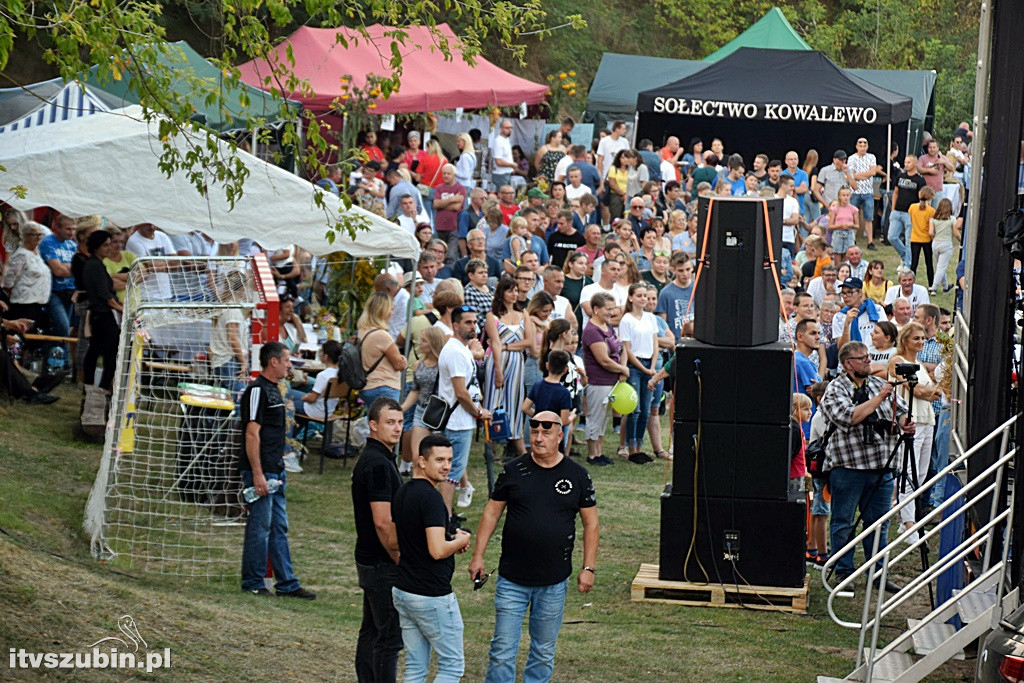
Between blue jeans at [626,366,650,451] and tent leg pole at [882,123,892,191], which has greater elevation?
tent leg pole at [882,123,892,191]

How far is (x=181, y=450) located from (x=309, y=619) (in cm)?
304

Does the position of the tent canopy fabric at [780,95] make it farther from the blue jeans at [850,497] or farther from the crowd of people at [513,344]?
the blue jeans at [850,497]

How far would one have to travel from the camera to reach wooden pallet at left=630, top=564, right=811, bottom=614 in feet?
31.8

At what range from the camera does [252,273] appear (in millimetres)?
11992

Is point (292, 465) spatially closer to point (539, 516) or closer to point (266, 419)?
point (266, 419)

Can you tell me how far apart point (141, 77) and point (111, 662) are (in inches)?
131

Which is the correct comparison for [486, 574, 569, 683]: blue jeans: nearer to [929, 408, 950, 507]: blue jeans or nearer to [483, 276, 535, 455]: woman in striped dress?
[929, 408, 950, 507]: blue jeans

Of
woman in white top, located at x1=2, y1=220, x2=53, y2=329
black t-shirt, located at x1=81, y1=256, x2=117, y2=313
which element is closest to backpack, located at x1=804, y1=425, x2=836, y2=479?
black t-shirt, located at x1=81, y1=256, x2=117, y2=313

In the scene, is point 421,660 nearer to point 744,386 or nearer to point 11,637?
point 11,637

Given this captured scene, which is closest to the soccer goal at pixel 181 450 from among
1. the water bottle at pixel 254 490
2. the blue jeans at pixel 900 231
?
the water bottle at pixel 254 490

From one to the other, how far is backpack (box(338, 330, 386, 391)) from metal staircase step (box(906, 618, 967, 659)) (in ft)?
19.3

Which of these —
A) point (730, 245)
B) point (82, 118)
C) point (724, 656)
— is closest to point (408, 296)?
point (82, 118)

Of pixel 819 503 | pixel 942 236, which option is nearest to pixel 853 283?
pixel 942 236

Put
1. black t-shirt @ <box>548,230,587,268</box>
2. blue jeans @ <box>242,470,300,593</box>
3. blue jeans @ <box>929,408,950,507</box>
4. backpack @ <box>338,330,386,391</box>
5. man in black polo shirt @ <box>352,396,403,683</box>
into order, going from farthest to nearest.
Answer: black t-shirt @ <box>548,230,587,268</box>, backpack @ <box>338,330,386,391</box>, blue jeans @ <box>929,408,950,507</box>, blue jeans @ <box>242,470,300,593</box>, man in black polo shirt @ <box>352,396,403,683</box>
